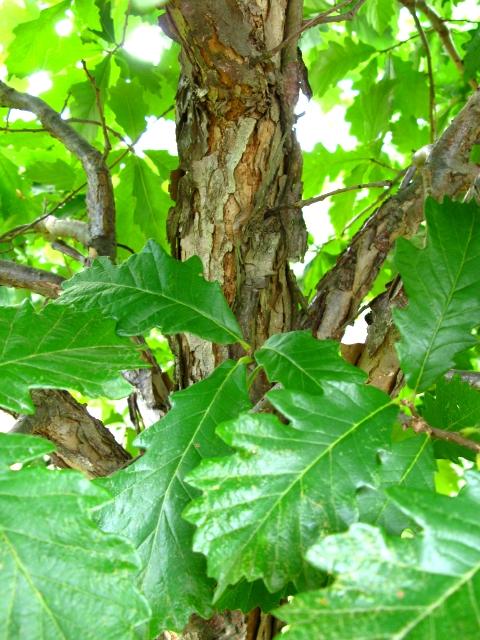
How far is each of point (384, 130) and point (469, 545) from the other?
1.29 meters

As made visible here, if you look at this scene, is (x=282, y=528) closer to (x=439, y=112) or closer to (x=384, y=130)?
(x=384, y=130)

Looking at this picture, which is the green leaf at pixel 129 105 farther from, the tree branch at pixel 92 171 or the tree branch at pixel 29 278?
the tree branch at pixel 29 278

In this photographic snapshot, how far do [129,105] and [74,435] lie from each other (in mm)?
752

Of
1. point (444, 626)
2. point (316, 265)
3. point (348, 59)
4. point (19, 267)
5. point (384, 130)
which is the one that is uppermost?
point (348, 59)

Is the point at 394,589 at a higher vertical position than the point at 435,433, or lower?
lower

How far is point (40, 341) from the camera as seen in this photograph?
2.12ft

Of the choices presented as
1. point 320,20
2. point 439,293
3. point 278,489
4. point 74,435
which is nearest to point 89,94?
point 320,20

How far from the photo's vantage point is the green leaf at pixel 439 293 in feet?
2.09

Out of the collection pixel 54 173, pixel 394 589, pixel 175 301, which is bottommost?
pixel 394 589

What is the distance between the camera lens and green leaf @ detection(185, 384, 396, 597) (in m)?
0.51

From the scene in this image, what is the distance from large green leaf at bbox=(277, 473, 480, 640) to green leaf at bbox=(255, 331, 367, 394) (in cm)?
22

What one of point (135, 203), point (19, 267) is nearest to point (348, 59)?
point (135, 203)

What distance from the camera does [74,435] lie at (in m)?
0.97

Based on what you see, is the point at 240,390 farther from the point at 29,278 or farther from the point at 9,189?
the point at 9,189
